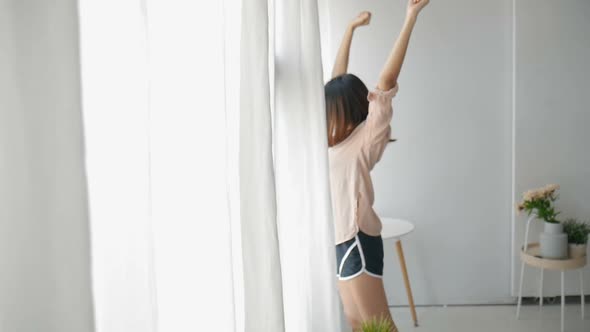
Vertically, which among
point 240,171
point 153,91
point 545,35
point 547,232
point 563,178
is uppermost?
point 545,35

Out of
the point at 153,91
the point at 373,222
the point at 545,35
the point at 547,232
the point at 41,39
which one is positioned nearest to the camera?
the point at 41,39

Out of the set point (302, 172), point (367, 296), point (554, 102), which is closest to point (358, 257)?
point (367, 296)

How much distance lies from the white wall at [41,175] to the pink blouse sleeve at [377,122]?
1.51 meters

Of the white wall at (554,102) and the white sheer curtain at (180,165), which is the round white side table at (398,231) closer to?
the white wall at (554,102)

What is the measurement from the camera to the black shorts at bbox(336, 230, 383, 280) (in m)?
1.91

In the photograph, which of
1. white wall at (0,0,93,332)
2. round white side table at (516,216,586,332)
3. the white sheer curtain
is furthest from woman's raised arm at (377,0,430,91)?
round white side table at (516,216,586,332)

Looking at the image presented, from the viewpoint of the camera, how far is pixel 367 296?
1.93 meters

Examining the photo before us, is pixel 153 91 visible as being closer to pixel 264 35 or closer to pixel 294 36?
pixel 264 35

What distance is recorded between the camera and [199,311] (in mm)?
672

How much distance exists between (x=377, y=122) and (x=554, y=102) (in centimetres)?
205

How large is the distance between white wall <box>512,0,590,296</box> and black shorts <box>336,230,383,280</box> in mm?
1857

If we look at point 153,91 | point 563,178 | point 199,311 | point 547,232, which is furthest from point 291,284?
point 563,178

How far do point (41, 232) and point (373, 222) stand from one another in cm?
166

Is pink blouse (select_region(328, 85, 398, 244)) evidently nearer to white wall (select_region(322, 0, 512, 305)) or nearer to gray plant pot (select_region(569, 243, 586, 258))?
white wall (select_region(322, 0, 512, 305))
